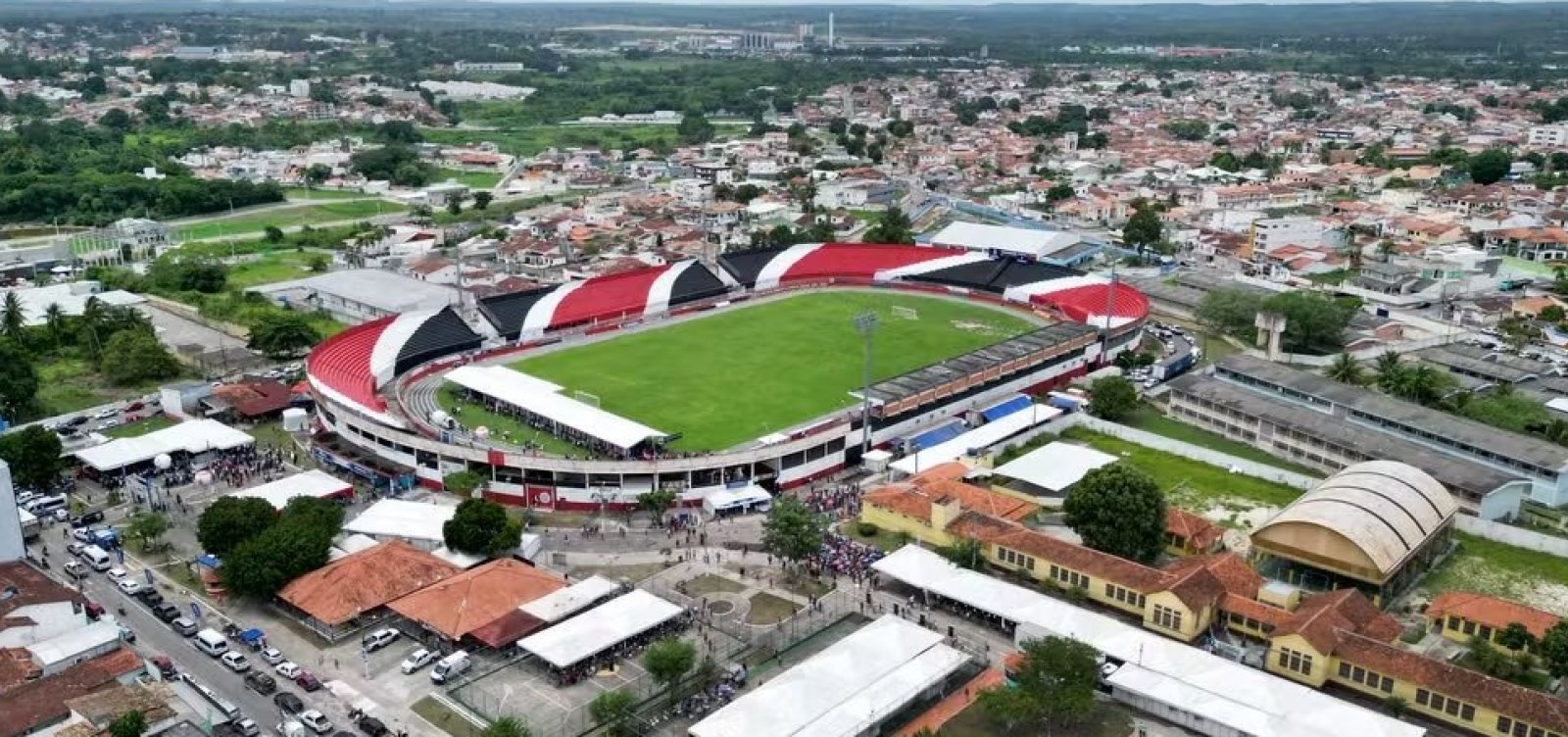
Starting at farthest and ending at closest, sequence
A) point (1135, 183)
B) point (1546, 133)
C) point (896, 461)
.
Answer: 1. point (1546, 133)
2. point (1135, 183)
3. point (896, 461)

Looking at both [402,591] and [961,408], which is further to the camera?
[961,408]

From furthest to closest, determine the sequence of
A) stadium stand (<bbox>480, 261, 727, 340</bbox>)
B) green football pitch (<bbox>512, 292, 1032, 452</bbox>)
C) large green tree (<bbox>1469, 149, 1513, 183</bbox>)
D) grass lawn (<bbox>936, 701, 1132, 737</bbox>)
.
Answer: large green tree (<bbox>1469, 149, 1513, 183</bbox>)
stadium stand (<bbox>480, 261, 727, 340</bbox>)
green football pitch (<bbox>512, 292, 1032, 452</bbox>)
grass lawn (<bbox>936, 701, 1132, 737</bbox>)

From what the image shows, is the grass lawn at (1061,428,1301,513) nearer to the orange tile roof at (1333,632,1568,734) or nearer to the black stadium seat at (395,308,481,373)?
the orange tile roof at (1333,632,1568,734)

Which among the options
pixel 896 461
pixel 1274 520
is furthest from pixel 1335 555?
pixel 896 461

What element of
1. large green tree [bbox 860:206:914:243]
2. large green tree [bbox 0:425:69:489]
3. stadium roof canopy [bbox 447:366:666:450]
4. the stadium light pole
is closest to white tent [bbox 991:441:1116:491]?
the stadium light pole

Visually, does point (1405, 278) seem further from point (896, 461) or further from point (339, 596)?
point (339, 596)

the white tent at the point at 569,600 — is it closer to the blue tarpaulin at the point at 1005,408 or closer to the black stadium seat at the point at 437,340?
the blue tarpaulin at the point at 1005,408
